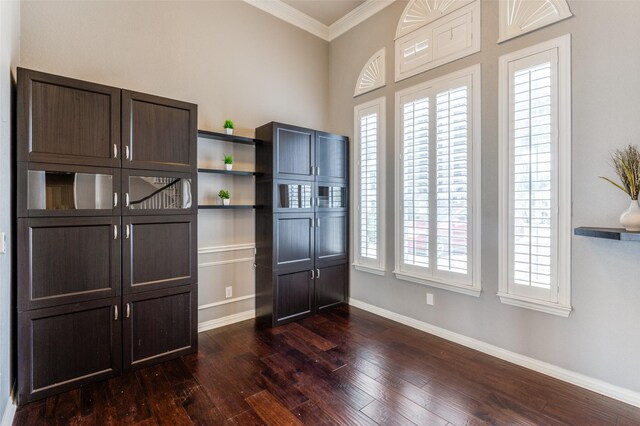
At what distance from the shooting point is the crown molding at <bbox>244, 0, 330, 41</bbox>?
3.69 m

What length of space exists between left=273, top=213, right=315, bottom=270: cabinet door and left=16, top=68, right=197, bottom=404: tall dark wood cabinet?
0.92m

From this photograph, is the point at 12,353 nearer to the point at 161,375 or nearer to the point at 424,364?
the point at 161,375

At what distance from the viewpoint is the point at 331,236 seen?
3918 mm

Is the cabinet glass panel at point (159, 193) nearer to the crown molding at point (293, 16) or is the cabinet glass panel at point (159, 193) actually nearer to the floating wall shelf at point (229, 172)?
the floating wall shelf at point (229, 172)

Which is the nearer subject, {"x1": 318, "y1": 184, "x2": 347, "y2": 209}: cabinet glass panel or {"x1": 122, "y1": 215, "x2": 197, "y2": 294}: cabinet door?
{"x1": 122, "y1": 215, "x2": 197, "y2": 294}: cabinet door

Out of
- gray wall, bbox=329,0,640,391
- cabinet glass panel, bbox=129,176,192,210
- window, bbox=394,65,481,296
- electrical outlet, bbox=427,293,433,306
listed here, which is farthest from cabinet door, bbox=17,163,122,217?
gray wall, bbox=329,0,640,391

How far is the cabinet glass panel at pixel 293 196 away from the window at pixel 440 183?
106 centimetres

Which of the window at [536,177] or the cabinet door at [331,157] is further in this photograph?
the cabinet door at [331,157]

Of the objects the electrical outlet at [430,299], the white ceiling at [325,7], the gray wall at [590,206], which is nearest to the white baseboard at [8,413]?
the electrical outlet at [430,299]

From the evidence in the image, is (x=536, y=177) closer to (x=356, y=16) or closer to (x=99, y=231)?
(x=356, y=16)

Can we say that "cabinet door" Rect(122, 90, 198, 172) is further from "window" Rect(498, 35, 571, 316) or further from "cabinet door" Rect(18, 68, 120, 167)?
"window" Rect(498, 35, 571, 316)

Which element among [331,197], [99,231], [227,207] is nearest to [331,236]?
[331,197]

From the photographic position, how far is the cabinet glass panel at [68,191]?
6.89 ft

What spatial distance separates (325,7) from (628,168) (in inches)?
139
